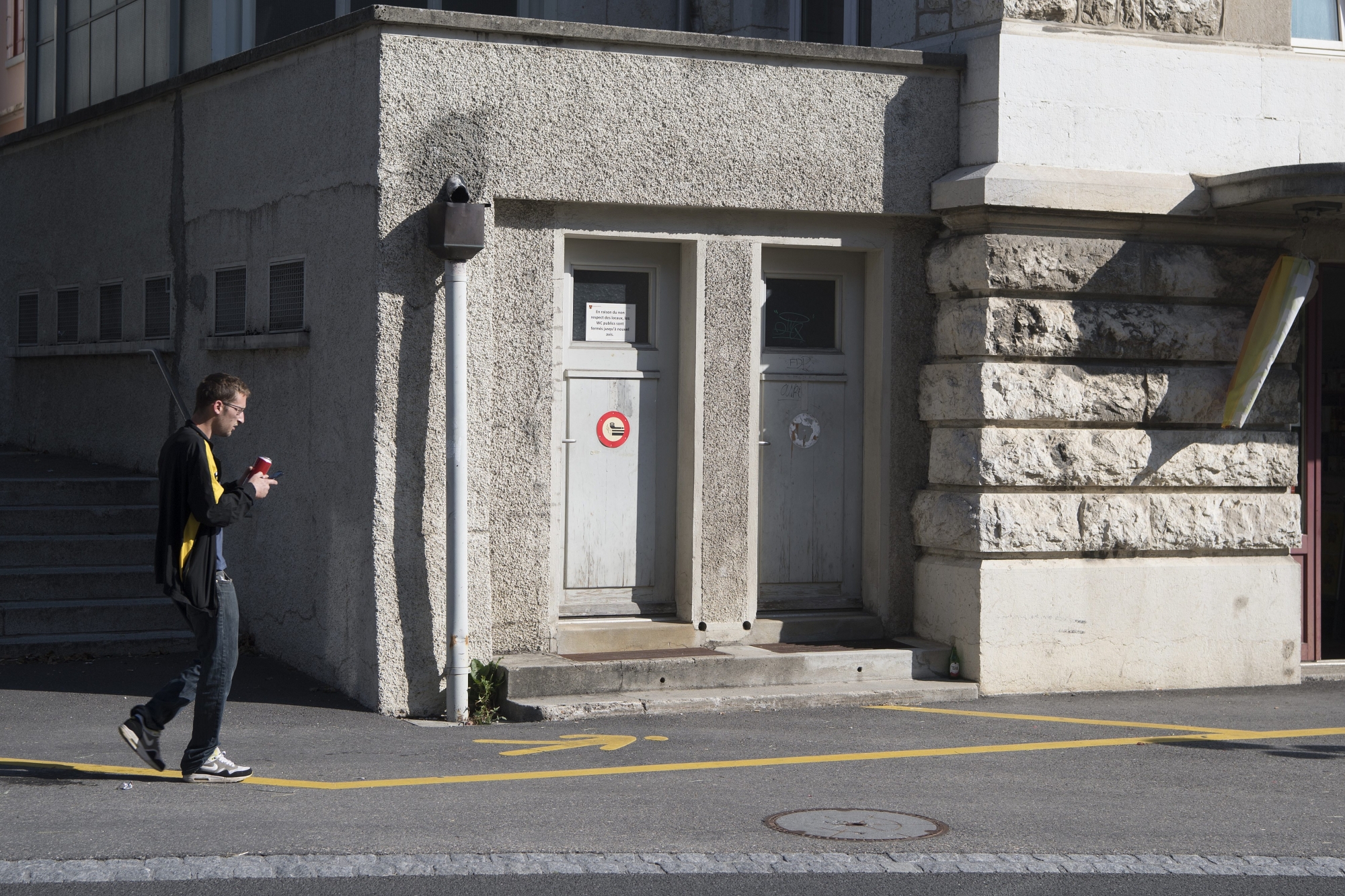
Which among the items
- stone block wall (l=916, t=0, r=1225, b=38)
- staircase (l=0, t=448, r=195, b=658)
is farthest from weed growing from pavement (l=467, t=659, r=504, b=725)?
stone block wall (l=916, t=0, r=1225, b=38)

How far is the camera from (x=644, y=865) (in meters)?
6.02

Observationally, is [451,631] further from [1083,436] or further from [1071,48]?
[1071,48]

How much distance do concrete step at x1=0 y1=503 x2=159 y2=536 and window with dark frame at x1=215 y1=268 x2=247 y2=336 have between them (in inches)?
56.2

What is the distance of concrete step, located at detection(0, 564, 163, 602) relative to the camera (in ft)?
35.6

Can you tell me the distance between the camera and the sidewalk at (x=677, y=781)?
6.35 m

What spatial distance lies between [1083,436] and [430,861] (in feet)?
19.2

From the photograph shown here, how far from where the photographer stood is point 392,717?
920cm

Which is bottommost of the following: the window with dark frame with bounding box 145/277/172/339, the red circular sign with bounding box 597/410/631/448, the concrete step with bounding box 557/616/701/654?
the concrete step with bounding box 557/616/701/654

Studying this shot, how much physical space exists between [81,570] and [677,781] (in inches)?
217

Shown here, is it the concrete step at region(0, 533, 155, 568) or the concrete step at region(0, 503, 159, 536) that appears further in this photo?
the concrete step at region(0, 503, 159, 536)

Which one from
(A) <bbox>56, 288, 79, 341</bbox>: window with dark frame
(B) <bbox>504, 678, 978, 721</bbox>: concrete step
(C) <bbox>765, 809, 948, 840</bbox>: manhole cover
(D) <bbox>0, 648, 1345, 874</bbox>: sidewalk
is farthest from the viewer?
(A) <bbox>56, 288, 79, 341</bbox>: window with dark frame

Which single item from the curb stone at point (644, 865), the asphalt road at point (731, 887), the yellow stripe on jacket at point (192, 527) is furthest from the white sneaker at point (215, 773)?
the asphalt road at point (731, 887)

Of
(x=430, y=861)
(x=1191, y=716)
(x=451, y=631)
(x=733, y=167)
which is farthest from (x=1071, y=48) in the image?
(x=430, y=861)

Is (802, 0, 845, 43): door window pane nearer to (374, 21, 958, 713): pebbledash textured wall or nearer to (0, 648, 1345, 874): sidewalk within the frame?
(374, 21, 958, 713): pebbledash textured wall
